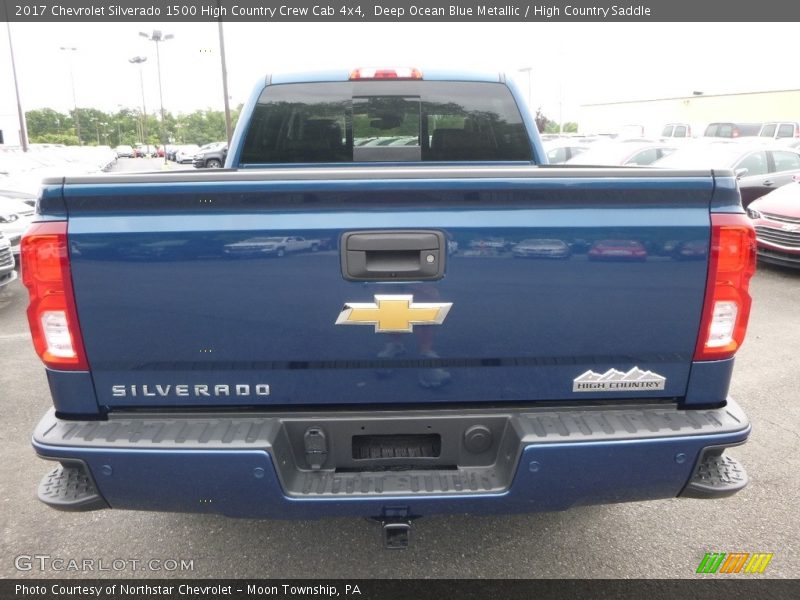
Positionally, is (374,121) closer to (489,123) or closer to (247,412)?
(489,123)

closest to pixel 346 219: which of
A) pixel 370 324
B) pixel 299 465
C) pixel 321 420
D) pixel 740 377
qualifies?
pixel 370 324

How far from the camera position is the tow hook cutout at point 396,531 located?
6.95 feet

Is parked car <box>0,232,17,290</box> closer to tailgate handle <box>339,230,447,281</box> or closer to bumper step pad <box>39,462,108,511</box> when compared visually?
bumper step pad <box>39,462,108,511</box>

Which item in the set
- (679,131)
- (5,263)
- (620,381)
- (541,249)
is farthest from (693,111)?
(541,249)

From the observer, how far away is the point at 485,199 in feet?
6.48

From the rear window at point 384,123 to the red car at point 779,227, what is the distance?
19.8 feet

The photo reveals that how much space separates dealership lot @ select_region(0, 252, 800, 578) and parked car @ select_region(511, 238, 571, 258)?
1551 millimetres

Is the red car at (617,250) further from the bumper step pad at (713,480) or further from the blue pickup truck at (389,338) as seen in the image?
the bumper step pad at (713,480)

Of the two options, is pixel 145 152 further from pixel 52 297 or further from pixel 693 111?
pixel 52 297

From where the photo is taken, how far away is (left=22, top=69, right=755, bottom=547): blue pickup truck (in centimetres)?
195

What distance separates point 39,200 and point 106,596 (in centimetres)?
172

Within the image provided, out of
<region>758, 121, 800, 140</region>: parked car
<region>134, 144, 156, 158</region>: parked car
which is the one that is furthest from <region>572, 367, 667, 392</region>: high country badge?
<region>134, 144, 156, 158</region>: parked car

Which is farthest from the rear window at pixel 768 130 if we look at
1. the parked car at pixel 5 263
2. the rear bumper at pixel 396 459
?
the rear bumper at pixel 396 459

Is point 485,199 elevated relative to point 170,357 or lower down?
elevated
